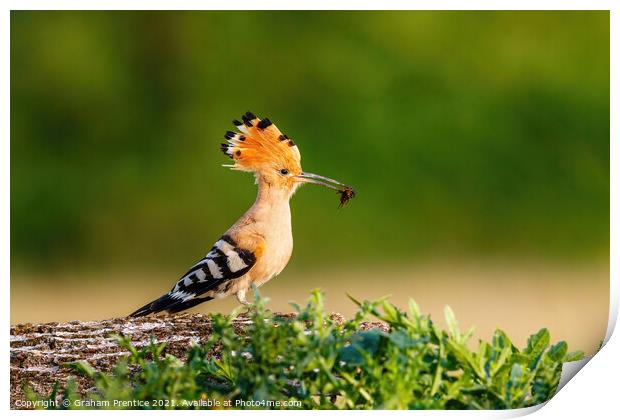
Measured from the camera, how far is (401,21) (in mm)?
2850

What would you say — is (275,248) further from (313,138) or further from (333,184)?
(313,138)

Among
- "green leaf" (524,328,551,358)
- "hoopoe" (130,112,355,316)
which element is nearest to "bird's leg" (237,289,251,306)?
"hoopoe" (130,112,355,316)

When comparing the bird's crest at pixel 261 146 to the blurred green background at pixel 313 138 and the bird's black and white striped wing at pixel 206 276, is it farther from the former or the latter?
the bird's black and white striped wing at pixel 206 276

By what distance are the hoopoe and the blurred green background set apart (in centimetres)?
4

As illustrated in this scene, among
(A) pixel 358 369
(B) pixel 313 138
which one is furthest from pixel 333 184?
(A) pixel 358 369

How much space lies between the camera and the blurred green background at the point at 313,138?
9.16ft

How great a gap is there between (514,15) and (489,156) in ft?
1.45

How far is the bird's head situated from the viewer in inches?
113

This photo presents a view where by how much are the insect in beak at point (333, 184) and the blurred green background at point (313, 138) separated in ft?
0.10

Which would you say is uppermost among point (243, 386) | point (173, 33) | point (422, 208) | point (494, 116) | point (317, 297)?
point (173, 33)
